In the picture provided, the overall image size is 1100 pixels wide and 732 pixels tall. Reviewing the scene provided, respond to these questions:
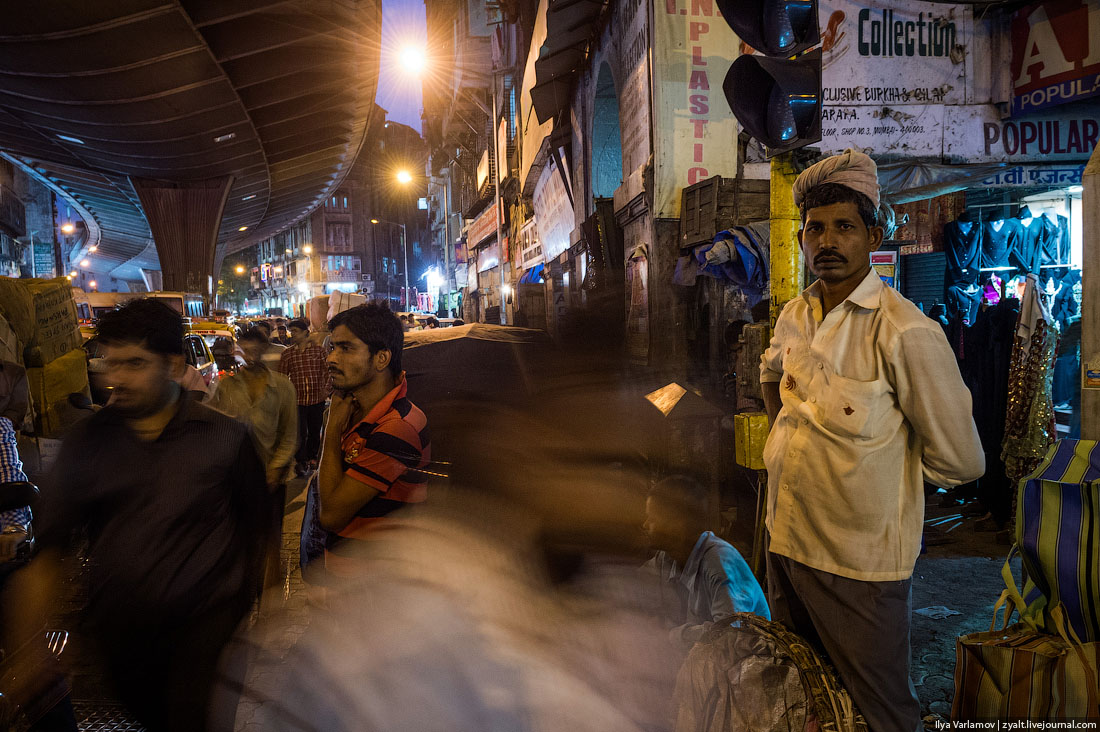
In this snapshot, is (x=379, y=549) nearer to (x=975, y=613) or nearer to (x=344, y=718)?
(x=344, y=718)

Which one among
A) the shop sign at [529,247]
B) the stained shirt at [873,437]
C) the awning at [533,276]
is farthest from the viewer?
the shop sign at [529,247]

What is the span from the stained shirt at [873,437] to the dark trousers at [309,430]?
7.31 metres

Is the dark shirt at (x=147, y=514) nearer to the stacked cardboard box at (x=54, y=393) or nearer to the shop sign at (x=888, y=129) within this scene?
the stacked cardboard box at (x=54, y=393)

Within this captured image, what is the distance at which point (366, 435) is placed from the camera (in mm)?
2303

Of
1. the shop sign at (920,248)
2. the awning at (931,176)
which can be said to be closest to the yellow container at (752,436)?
the awning at (931,176)

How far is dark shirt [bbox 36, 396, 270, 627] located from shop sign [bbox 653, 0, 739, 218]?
7.45 m

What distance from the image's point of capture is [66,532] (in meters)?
2.15

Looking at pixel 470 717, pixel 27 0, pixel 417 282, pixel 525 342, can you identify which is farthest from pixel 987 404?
pixel 417 282

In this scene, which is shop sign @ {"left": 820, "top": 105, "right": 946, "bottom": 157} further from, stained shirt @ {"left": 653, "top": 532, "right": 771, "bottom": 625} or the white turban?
the white turban

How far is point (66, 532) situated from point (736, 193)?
7241 millimetres

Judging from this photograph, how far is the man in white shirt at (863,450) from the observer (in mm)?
1819

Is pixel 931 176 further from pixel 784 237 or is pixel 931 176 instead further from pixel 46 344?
pixel 46 344

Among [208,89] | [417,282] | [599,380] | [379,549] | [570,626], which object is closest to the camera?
[379,549]

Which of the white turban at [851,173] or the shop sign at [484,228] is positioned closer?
the white turban at [851,173]
